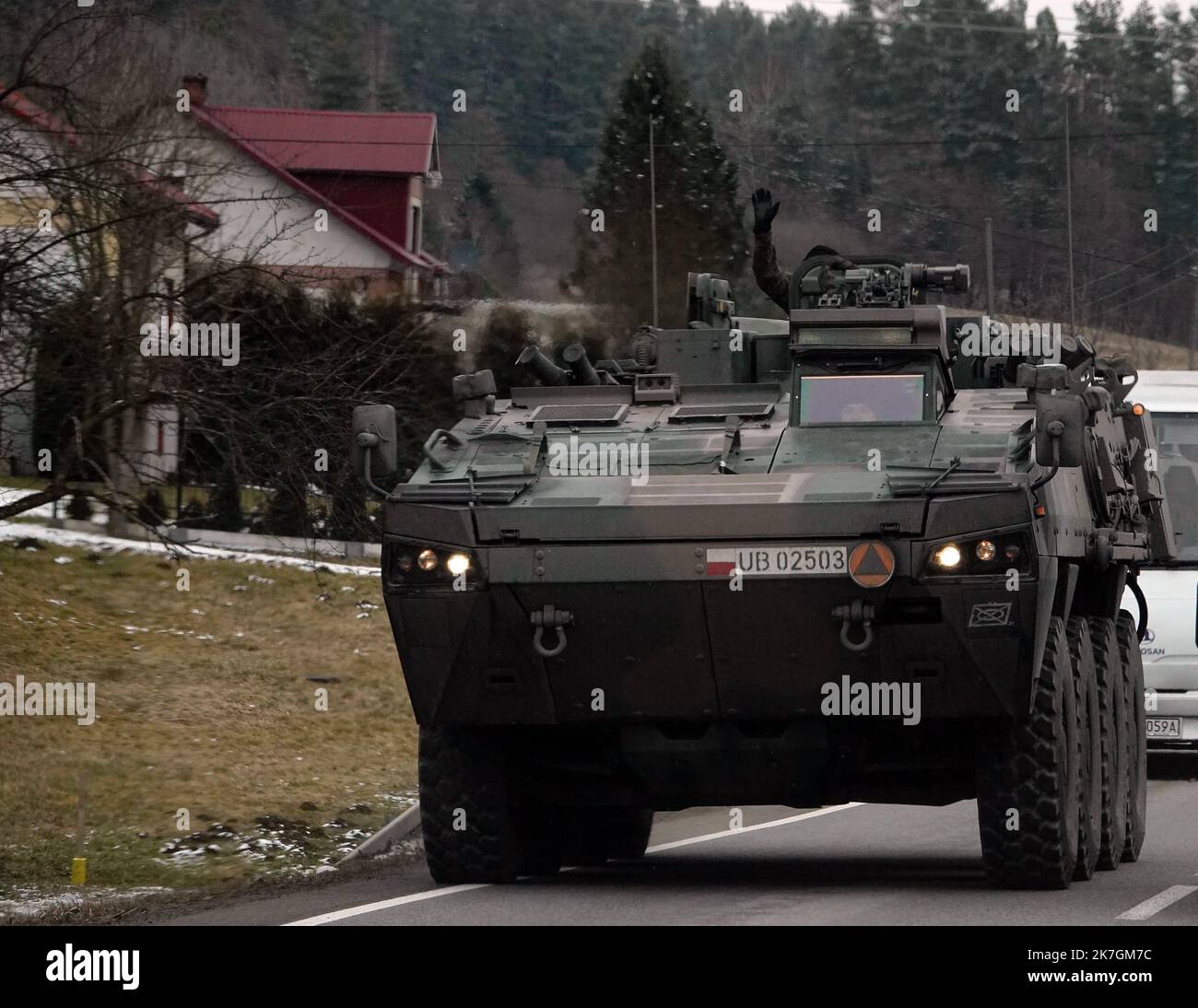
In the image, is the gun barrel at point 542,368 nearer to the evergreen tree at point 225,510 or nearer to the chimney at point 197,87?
the evergreen tree at point 225,510

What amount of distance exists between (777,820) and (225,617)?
10114mm

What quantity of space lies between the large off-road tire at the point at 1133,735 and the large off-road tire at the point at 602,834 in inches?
105

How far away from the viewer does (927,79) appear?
141 ft

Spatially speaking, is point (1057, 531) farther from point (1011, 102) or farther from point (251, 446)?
point (1011, 102)

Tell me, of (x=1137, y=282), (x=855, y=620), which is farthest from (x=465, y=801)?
(x=1137, y=282)

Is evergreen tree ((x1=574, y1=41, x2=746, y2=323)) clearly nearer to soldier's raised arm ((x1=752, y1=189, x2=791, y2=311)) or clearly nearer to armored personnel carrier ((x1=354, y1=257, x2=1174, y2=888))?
soldier's raised arm ((x1=752, y1=189, x2=791, y2=311))

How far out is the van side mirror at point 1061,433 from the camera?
10961mm

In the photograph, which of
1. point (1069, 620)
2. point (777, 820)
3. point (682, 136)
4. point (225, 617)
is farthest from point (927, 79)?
point (1069, 620)

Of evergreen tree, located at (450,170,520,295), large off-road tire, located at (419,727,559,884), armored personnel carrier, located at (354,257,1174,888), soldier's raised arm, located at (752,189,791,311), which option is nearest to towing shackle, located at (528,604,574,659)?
armored personnel carrier, located at (354,257,1174,888)

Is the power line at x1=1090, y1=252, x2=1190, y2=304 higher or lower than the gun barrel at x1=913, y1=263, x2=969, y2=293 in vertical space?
higher

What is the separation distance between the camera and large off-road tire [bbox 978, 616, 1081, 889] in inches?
451

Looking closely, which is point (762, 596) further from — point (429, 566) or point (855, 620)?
point (429, 566)

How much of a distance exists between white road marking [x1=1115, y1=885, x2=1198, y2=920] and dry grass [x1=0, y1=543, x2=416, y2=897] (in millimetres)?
4864

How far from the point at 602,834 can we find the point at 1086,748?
2794mm
